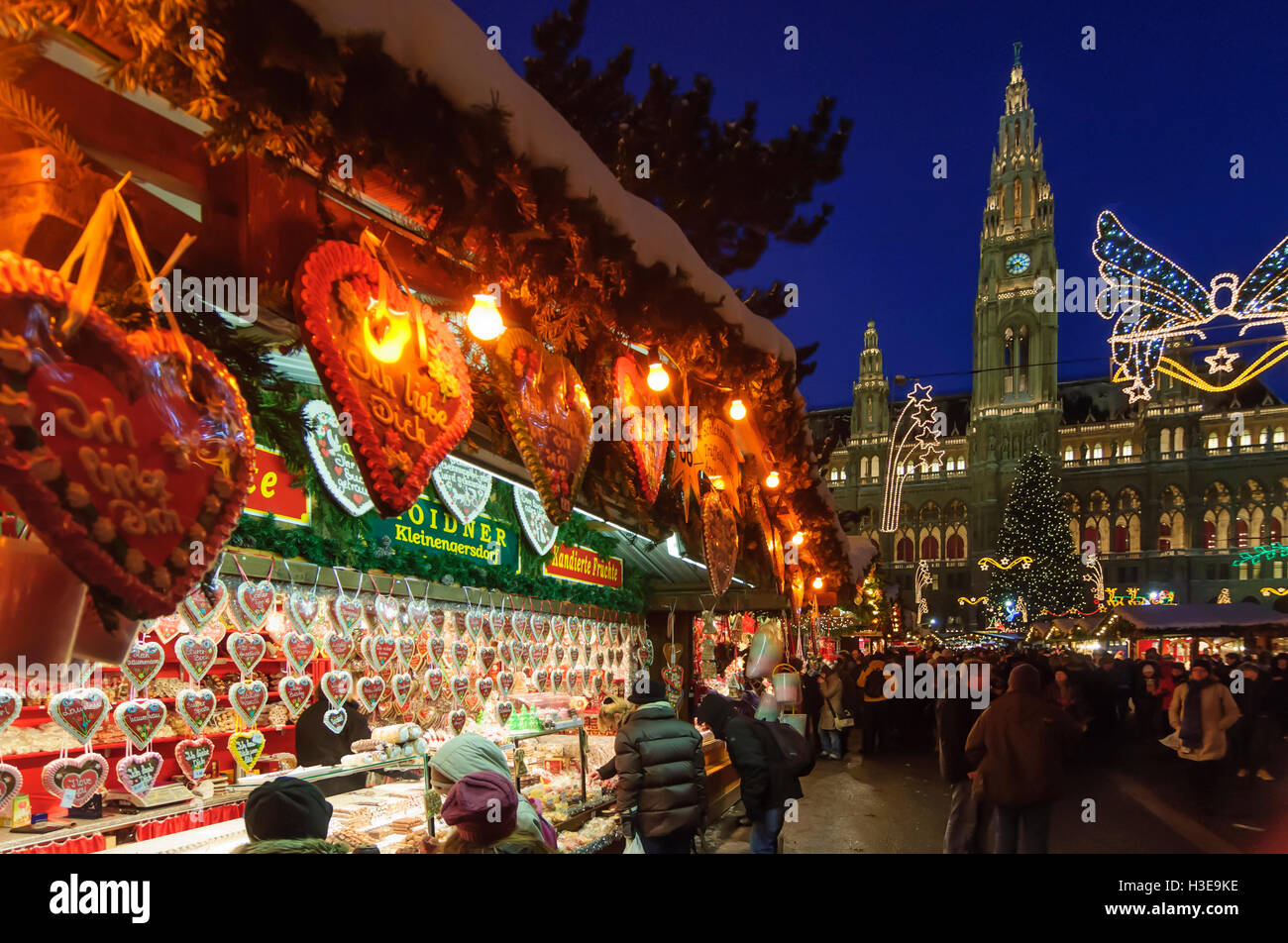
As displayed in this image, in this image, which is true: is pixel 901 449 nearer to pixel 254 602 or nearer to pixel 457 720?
pixel 457 720

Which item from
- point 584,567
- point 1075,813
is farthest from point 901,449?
point 584,567

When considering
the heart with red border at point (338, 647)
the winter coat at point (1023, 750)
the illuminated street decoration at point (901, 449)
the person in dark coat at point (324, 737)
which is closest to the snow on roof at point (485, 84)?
the heart with red border at point (338, 647)

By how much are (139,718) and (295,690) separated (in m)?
1.01

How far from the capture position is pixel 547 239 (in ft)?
11.2

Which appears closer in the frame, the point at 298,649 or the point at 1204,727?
the point at 298,649

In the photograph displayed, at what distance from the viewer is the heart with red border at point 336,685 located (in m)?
5.06

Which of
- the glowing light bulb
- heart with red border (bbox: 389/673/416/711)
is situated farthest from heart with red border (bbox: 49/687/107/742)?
heart with red border (bbox: 389/673/416/711)

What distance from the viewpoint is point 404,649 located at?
5.89 meters

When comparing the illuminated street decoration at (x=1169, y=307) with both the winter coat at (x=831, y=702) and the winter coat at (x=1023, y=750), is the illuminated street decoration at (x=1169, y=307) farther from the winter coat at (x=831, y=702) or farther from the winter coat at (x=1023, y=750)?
the winter coat at (x=831, y=702)
